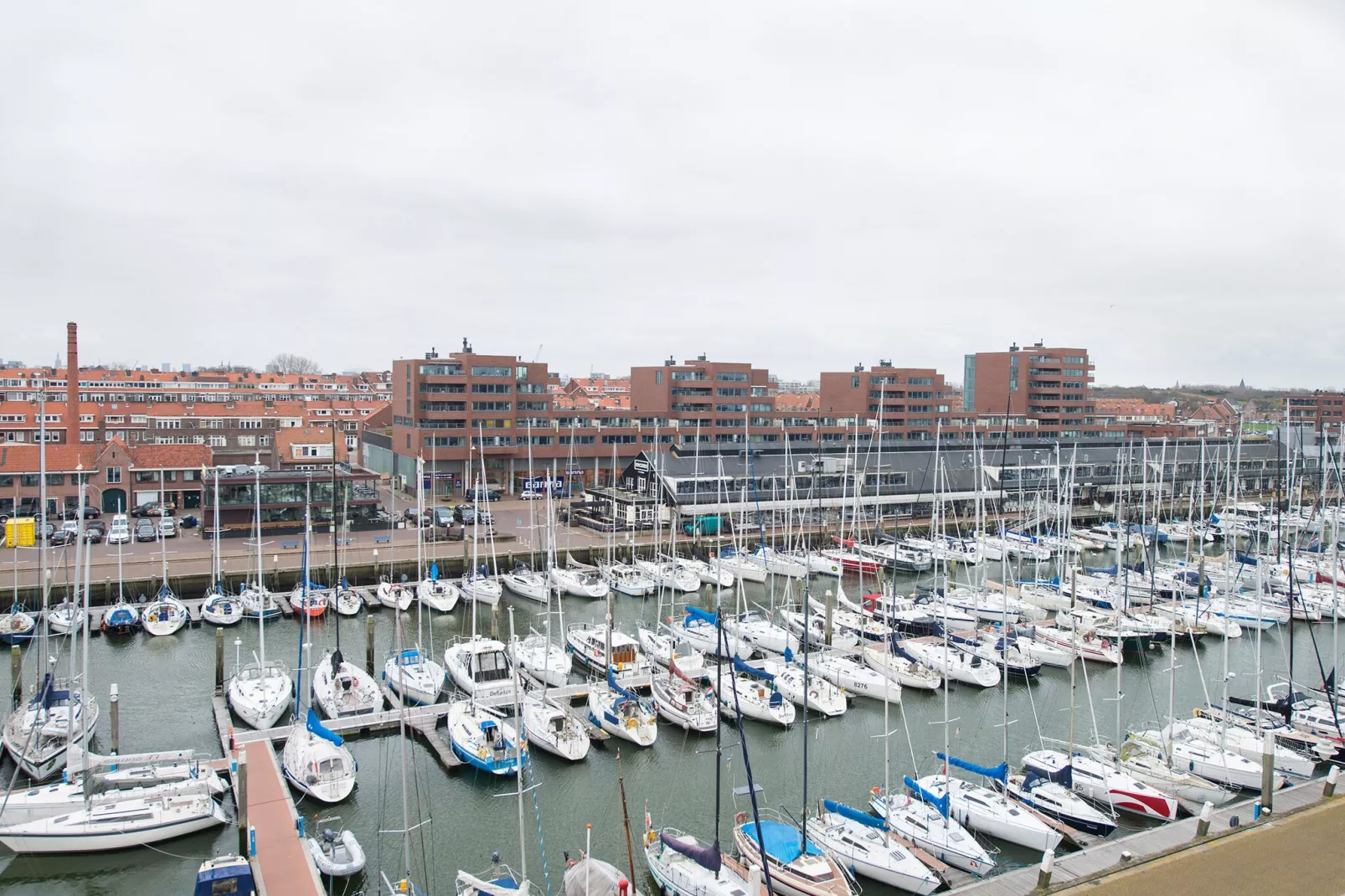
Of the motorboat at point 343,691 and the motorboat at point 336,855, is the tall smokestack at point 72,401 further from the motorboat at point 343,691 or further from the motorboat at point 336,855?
the motorboat at point 336,855

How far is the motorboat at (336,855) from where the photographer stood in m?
16.6

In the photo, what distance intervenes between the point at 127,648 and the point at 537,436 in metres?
33.6

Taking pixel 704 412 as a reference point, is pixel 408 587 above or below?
below

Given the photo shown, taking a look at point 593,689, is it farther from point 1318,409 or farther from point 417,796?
point 1318,409

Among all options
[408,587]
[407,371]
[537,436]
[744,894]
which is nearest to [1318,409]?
[537,436]

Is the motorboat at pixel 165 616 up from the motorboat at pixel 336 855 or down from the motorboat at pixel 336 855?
up

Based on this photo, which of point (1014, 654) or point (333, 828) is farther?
point (1014, 654)

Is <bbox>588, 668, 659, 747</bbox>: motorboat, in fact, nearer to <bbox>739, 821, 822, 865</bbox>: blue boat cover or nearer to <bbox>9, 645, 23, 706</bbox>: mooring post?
<bbox>739, 821, 822, 865</bbox>: blue boat cover

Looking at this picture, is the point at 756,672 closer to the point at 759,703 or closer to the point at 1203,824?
the point at 759,703

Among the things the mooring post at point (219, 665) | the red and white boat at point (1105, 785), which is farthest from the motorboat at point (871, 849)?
the mooring post at point (219, 665)

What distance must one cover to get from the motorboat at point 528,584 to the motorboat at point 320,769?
58.0 ft

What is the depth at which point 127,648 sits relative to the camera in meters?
31.7

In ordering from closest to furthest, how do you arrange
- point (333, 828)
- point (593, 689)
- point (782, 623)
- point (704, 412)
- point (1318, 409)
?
point (333, 828)
point (593, 689)
point (782, 623)
point (704, 412)
point (1318, 409)

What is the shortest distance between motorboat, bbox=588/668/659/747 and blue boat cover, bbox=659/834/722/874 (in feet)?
21.4
